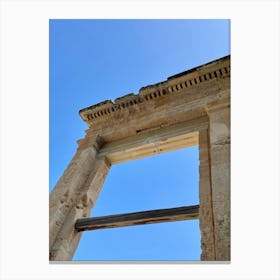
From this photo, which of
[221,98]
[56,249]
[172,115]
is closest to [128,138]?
[172,115]

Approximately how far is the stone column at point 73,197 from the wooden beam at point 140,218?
0.19 metres

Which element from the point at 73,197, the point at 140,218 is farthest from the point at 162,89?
the point at 140,218

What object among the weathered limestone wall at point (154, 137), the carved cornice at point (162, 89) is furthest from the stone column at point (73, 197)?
the carved cornice at point (162, 89)

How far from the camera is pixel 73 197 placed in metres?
4.59

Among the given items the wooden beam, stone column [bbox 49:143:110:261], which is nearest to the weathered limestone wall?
stone column [bbox 49:143:110:261]

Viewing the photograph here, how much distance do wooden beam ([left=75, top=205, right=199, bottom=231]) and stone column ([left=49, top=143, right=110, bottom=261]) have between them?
0.19 meters

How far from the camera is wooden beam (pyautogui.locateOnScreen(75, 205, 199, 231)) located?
3594 millimetres

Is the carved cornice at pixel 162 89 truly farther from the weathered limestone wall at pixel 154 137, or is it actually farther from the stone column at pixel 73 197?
the stone column at pixel 73 197

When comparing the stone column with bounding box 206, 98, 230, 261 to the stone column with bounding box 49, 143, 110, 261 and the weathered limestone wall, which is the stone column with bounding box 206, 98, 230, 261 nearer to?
the weathered limestone wall

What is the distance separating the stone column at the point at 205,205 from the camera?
3008mm

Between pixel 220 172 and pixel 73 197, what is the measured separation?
2257 millimetres
